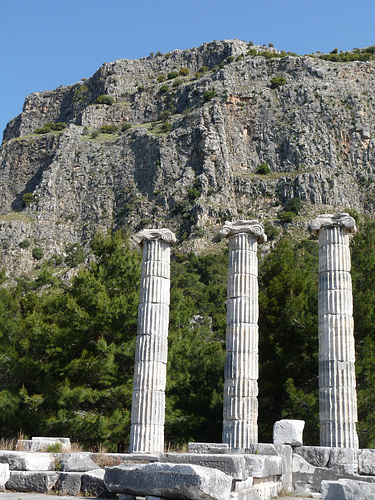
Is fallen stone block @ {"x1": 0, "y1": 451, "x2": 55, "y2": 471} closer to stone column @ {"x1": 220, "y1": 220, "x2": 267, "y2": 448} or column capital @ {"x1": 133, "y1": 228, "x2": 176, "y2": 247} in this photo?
stone column @ {"x1": 220, "y1": 220, "x2": 267, "y2": 448}

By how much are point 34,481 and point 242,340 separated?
8.34m

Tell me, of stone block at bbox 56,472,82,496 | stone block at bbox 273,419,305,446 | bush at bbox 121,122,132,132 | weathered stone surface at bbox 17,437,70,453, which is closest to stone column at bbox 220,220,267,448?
stone block at bbox 273,419,305,446

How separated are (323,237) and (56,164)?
85065 mm

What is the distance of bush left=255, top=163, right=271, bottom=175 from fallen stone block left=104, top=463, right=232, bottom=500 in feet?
264

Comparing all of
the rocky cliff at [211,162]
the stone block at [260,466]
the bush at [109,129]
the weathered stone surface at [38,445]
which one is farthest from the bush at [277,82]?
the stone block at [260,466]

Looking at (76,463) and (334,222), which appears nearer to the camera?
(76,463)

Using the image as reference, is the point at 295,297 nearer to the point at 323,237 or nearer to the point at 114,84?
the point at 323,237

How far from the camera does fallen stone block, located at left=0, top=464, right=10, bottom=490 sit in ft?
35.1

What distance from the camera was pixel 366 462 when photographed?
1355cm

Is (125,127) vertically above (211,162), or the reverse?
(125,127)

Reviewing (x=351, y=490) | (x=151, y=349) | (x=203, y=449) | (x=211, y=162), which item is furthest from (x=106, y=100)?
(x=351, y=490)

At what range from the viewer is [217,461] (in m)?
10.0

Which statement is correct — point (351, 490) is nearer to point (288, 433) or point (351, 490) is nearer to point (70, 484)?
point (70, 484)

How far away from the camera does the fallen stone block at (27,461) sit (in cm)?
1156
